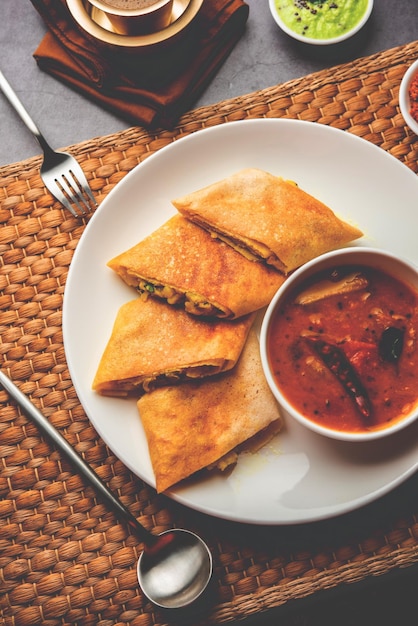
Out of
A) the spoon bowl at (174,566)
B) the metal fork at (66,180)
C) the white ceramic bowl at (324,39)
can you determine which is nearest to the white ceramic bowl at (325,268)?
the spoon bowl at (174,566)

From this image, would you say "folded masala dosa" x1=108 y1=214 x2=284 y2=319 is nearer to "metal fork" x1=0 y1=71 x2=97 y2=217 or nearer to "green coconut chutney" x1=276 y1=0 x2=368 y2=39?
"metal fork" x1=0 y1=71 x2=97 y2=217

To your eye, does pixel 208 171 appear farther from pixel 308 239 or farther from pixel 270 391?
pixel 270 391

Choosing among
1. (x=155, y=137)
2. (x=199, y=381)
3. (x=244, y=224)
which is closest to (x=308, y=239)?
(x=244, y=224)

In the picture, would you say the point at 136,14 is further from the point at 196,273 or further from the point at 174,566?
the point at 174,566

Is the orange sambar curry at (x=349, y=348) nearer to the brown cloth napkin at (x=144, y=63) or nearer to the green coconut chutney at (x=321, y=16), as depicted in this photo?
the brown cloth napkin at (x=144, y=63)

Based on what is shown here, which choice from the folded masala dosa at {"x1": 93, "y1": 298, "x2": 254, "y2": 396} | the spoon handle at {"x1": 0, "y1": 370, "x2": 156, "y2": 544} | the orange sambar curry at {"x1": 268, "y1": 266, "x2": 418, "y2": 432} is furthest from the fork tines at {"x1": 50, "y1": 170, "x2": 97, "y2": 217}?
the orange sambar curry at {"x1": 268, "y1": 266, "x2": 418, "y2": 432}

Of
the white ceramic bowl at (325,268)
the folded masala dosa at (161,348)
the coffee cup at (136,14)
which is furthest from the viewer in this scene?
the coffee cup at (136,14)
